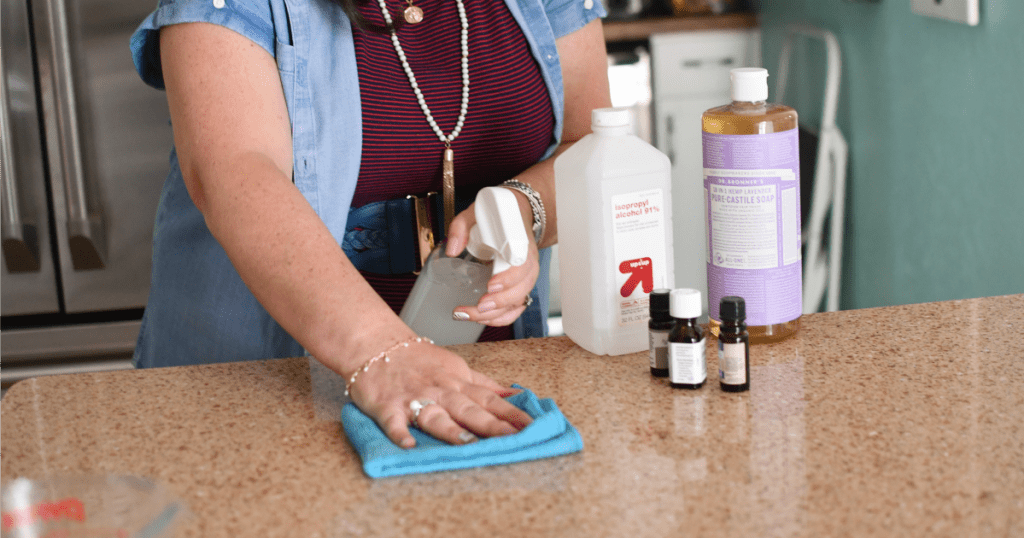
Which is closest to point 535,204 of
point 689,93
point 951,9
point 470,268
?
point 470,268

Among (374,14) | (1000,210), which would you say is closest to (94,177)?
(374,14)

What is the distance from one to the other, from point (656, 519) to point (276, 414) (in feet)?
1.14

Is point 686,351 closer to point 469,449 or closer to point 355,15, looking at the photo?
point 469,449

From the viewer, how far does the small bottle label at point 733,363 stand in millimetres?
774

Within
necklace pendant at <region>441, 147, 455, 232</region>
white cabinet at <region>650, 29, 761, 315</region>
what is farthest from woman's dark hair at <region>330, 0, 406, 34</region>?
white cabinet at <region>650, 29, 761, 315</region>

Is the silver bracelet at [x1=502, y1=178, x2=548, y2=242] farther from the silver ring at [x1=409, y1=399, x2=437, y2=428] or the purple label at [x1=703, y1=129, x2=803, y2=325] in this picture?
the silver ring at [x1=409, y1=399, x2=437, y2=428]

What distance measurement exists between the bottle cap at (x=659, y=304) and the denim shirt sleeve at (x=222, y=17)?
0.46m

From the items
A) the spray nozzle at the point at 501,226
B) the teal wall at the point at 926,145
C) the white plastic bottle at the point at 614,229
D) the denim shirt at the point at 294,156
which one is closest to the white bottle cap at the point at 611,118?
the white plastic bottle at the point at 614,229

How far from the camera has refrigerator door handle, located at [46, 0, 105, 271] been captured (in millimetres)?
2271

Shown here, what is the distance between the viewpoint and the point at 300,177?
3.32 ft

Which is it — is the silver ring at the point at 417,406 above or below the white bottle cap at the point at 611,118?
below

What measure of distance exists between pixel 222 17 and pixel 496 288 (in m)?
0.36

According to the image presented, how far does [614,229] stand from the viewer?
84 centimetres

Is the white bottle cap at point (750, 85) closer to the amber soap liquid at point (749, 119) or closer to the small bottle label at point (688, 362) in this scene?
the amber soap liquid at point (749, 119)
